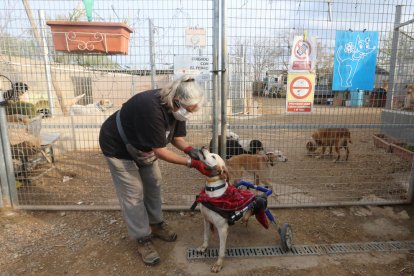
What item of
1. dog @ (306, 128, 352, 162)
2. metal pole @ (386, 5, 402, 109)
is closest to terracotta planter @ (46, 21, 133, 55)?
metal pole @ (386, 5, 402, 109)

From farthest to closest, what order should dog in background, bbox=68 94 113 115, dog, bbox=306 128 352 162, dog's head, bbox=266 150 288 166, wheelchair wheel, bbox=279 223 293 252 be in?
1. dog, bbox=306 128 352 162
2. dog's head, bbox=266 150 288 166
3. dog in background, bbox=68 94 113 115
4. wheelchair wheel, bbox=279 223 293 252

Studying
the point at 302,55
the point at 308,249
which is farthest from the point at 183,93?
the point at 308,249

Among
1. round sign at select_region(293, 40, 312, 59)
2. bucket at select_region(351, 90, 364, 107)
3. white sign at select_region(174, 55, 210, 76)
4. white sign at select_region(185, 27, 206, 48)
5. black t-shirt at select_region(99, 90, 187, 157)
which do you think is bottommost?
black t-shirt at select_region(99, 90, 187, 157)

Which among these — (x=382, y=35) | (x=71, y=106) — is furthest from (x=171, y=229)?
(x=382, y=35)

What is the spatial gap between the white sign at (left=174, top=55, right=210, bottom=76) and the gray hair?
0.85 meters

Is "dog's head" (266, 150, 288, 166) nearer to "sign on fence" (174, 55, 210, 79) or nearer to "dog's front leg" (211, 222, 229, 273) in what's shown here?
"sign on fence" (174, 55, 210, 79)

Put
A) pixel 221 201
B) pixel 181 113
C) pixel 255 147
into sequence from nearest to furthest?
pixel 181 113 < pixel 221 201 < pixel 255 147

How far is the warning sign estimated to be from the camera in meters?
3.24

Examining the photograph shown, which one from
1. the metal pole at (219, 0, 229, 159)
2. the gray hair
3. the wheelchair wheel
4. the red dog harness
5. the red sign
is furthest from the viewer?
the red sign

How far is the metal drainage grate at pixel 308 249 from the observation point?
2.80 meters

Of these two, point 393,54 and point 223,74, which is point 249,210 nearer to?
point 223,74

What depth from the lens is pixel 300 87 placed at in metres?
3.26

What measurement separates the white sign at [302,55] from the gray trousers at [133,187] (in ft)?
6.51

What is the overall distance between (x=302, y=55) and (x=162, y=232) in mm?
2603
